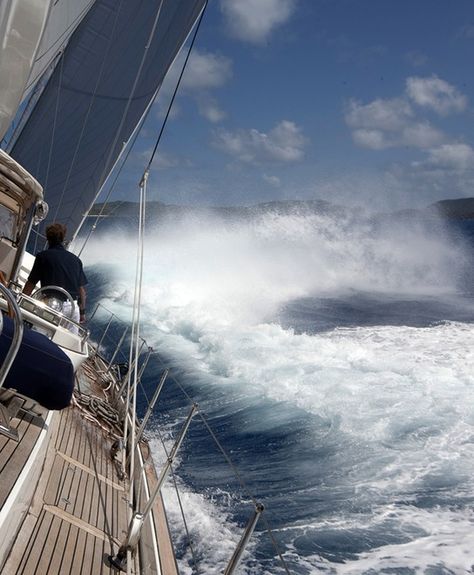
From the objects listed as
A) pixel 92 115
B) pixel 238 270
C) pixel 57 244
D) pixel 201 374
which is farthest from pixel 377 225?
pixel 57 244

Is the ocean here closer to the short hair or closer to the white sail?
the short hair

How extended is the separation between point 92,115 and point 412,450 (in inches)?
252

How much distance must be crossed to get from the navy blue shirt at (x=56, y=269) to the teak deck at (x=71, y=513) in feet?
3.72

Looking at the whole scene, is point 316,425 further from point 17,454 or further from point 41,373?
point 41,373

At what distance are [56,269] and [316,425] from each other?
5153 millimetres

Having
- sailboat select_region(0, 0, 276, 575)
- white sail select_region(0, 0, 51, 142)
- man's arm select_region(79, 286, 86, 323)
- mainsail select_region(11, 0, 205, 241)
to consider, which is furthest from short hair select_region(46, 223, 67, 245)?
mainsail select_region(11, 0, 205, 241)

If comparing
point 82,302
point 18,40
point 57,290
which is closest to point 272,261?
point 82,302

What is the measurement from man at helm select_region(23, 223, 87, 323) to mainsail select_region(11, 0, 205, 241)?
303 centimetres

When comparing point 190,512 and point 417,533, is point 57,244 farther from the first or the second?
point 417,533

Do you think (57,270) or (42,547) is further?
(57,270)

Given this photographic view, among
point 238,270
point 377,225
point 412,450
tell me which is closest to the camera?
point 412,450

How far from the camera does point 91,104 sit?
7.82 meters

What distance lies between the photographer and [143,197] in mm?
5711

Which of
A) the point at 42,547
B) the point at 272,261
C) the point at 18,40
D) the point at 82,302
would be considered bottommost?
the point at 42,547
